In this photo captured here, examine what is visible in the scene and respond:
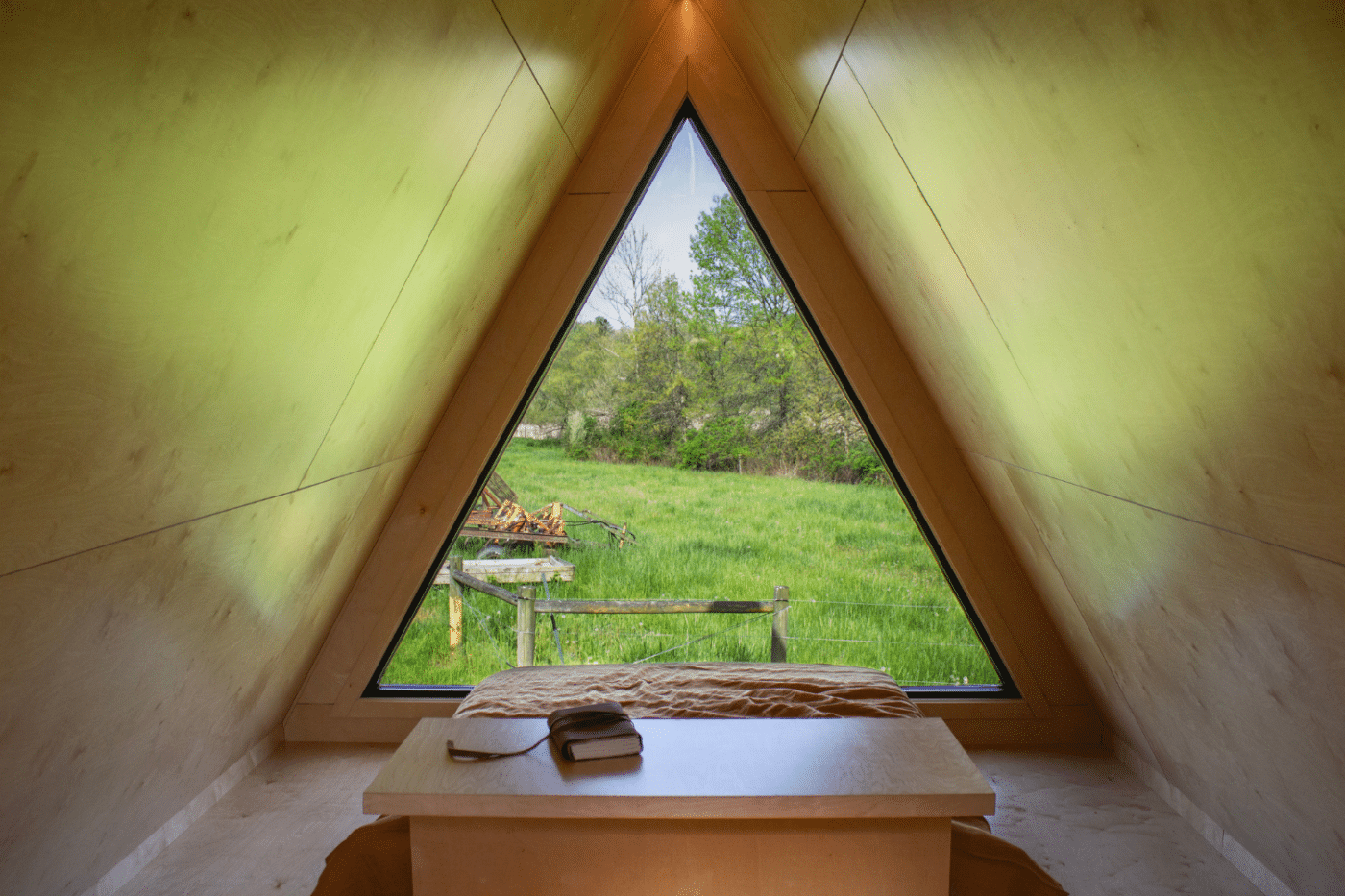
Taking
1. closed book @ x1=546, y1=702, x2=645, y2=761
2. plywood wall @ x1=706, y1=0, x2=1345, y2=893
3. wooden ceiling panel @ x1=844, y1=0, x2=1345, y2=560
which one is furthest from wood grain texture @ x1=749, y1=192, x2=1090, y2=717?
closed book @ x1=546, y1=702, x2=645, y2=761

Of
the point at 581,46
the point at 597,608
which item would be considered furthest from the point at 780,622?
the point at 581,46

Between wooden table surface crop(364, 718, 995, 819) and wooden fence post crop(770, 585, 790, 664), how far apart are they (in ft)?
6.03

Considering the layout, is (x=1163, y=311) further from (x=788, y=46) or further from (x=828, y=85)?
(x=788, y=46)

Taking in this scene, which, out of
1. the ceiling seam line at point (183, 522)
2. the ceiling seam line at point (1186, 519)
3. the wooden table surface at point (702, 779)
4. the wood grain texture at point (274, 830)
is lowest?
the wood grain texture at point (274, 830)

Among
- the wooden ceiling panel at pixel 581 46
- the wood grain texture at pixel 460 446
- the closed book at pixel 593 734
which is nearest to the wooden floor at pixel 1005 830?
the wood grain texture at pixel 460 446

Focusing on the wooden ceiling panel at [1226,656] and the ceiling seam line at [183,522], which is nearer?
the ceiling seam line at [183,522]

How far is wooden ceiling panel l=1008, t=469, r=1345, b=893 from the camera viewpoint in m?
1.74

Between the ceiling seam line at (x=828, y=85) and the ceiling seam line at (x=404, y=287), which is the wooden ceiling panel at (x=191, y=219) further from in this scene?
the ceiling seam line at (x=828, y=85)

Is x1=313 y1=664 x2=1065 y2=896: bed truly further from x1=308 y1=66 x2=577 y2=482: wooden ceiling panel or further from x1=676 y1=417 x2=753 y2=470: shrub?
x1=676 y1=417 x2=753 y2=470: shrub

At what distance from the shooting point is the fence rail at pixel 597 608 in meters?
3.92

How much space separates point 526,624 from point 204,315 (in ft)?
8.78

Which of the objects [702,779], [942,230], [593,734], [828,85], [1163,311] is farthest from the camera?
[828,85]

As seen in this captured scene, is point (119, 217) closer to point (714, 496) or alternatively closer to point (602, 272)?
point (602, 272)

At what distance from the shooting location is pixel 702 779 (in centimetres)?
182
